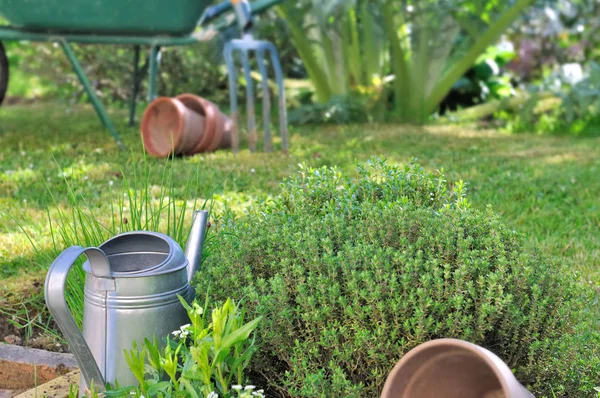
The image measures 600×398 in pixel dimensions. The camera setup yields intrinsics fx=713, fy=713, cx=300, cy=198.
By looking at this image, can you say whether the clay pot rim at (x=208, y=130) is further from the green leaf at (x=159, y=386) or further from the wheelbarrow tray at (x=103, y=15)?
the green leaf at (x=159, y=386)

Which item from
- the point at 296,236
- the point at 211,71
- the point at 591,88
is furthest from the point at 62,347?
the point at 211,71

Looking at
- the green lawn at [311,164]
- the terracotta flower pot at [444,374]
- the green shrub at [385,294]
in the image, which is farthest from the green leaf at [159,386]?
the green lawn at [311,164]

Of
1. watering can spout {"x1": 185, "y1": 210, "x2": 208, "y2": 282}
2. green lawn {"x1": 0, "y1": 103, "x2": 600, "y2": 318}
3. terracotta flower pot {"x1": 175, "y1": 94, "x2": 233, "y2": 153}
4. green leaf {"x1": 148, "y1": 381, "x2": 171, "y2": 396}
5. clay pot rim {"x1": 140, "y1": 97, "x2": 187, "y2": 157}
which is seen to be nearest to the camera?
green leaf {"x1": 148, "y1": 381, "x2": 171, "y2": 396}

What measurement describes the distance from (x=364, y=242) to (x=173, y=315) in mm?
430

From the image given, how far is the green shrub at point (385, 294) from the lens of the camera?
4.46ft

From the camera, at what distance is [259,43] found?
13.6 feet

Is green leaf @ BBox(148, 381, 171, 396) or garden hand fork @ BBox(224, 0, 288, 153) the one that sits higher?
garden hand fork @ BBox(224, 0, 288, 153)

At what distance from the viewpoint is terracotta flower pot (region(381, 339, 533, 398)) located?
4.17 ft

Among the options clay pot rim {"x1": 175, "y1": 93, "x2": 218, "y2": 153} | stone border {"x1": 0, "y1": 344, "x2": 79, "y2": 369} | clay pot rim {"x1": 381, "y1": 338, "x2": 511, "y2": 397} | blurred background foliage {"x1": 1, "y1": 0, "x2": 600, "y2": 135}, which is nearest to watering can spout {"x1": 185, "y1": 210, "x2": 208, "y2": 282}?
stone border {"x1": 0, "y1": 344, "x2": 79, "y2": 369}

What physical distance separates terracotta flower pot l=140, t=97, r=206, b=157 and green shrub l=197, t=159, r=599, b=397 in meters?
2.48

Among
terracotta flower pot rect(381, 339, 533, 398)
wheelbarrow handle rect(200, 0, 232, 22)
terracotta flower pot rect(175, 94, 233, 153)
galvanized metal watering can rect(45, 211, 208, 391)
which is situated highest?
wheelbarrow handle rect(200, 0, 232, 22)

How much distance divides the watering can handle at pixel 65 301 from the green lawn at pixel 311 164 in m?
0.52

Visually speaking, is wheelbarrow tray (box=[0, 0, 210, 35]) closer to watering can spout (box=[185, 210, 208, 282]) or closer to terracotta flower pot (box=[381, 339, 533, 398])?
watering can spout (box=[185, 210, 208, 282])

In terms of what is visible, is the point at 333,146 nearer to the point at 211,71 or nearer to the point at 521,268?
the point at 211,71
